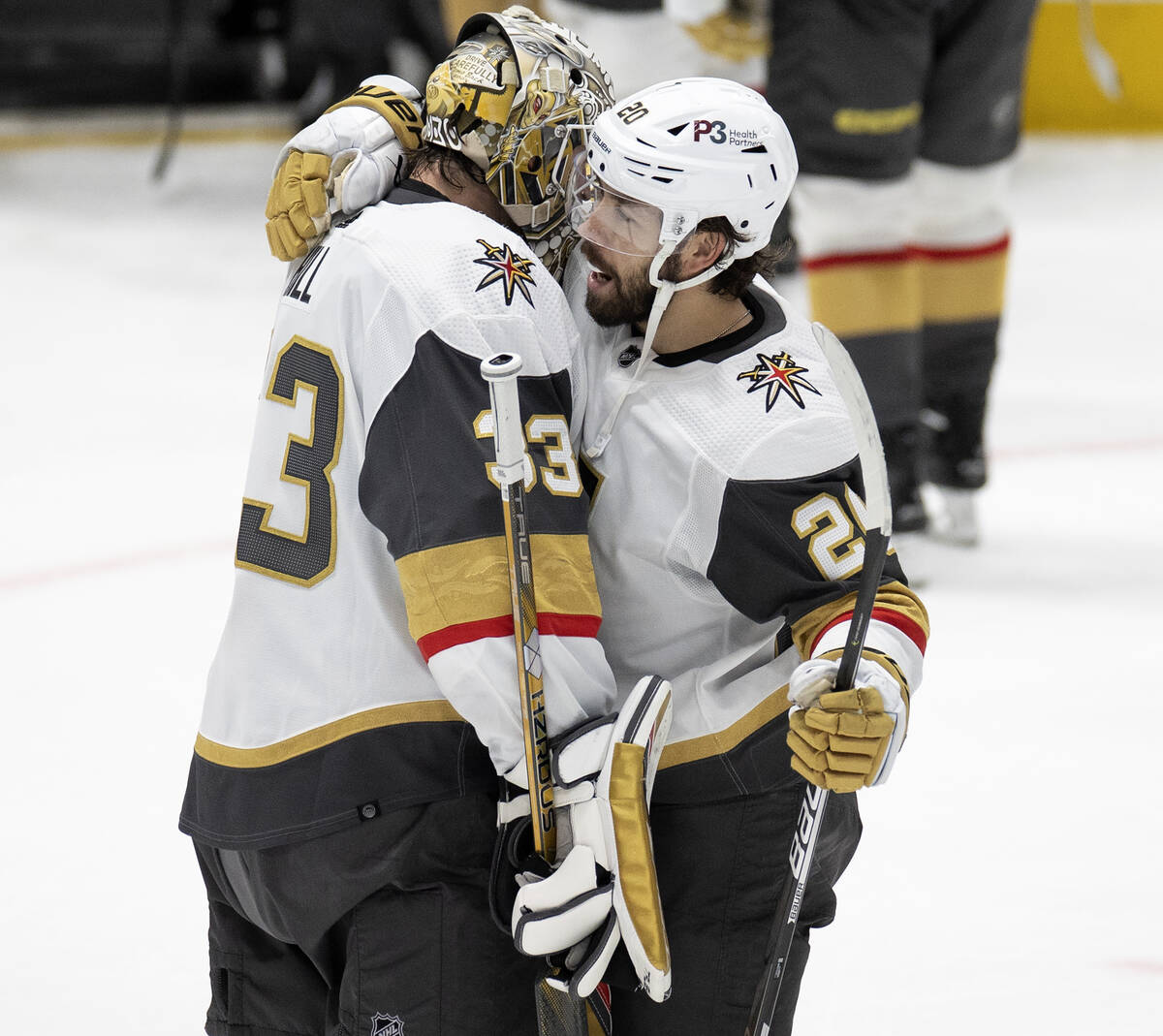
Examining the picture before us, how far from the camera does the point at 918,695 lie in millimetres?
2971

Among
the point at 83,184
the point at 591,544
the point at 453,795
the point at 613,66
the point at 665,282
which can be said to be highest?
the point at 665,282

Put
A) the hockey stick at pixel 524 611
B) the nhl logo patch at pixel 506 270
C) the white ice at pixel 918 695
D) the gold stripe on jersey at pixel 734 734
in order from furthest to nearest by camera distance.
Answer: the white ice at pixel 918 695
the gold stripe on jersey at pixel 734 734
the nhl logo patch at pixel 506 270
the hockey stick at pixel 524 611

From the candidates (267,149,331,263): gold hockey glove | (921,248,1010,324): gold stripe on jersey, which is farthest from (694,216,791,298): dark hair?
(921,248,1010,324): gold stripe on jersey

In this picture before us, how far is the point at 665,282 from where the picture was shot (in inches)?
58.0

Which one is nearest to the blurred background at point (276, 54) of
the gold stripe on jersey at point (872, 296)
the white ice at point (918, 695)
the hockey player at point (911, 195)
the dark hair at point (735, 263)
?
the white ice at point (918, 695)

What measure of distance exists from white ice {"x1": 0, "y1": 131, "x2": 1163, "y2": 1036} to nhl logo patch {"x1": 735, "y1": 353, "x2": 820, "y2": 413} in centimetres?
95

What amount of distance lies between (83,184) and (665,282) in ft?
18.0

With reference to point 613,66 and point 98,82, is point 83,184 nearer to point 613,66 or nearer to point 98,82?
point 98,82

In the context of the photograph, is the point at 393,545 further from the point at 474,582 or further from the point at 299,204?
the point at 299,204

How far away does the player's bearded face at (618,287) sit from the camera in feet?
4.86

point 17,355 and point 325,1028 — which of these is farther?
point 17,355

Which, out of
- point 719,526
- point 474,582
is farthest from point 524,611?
point 719,526

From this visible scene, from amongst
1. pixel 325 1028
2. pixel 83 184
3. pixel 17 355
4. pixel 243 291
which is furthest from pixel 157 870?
pixel 83 184

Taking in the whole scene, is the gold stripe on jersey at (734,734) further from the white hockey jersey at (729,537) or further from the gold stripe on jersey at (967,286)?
the gold stripe on jersey at (967,286)
